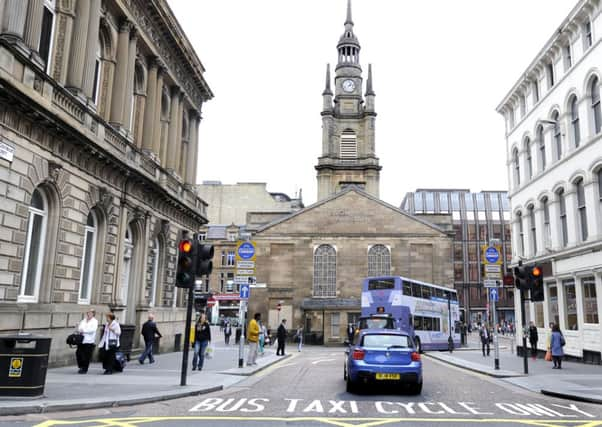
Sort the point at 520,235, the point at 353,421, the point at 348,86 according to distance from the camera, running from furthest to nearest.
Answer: the point at 348,86
the point at 520,235
the point at 353,421

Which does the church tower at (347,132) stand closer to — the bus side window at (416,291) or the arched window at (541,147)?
the bus side window at (416,291)

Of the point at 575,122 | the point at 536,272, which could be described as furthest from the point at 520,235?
the point at 536,272

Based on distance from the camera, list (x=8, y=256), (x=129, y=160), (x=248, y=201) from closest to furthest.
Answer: (x=8, y=256)
(x=129, y=160)
(x=248, y=201)

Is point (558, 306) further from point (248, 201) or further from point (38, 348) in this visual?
point (248, 201)

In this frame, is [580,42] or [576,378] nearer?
[576,378]

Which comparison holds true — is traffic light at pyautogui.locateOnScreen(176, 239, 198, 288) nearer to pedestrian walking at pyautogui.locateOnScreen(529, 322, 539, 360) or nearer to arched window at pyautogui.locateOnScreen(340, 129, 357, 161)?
pedestrian walking at pyautogui.locateOnScreen(529, 322, 539, 360)

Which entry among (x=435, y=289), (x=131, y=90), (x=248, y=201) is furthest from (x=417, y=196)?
(x=131, y=90)

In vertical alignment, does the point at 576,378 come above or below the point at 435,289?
below

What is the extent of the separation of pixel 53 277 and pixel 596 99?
2085cm

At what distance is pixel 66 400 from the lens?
9867mm

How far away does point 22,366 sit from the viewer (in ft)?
32.3

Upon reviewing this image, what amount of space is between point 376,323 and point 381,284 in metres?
6.77

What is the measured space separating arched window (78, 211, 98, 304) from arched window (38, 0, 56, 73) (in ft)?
17.1

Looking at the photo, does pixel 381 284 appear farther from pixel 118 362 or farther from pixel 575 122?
pixel 118 362
